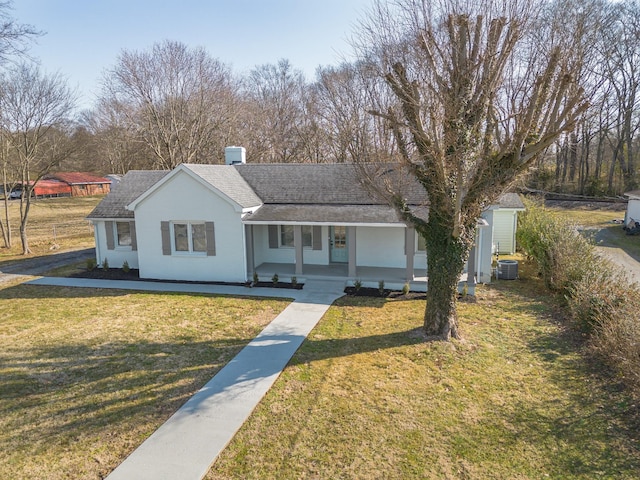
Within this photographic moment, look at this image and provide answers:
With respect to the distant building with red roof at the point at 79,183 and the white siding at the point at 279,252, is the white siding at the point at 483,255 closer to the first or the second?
the white siding at the point at 279,252

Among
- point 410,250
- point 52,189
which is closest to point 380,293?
point 410,250

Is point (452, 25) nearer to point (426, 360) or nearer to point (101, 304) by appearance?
point (426, 360)

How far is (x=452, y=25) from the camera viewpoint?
821cm

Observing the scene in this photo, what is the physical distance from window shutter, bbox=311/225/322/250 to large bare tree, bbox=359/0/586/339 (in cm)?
753

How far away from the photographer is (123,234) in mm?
18047

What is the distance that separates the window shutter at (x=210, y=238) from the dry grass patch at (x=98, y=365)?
2.14 m

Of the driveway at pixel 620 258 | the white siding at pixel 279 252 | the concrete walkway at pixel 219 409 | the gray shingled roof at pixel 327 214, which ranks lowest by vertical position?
the concrete walkway at pixel 219 409

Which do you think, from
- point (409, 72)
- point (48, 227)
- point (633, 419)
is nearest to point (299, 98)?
point (48, 227)

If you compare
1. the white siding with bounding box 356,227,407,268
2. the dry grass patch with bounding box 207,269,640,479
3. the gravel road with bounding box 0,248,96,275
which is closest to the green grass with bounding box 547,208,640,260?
the white siding with bounding box 356,227,407,268

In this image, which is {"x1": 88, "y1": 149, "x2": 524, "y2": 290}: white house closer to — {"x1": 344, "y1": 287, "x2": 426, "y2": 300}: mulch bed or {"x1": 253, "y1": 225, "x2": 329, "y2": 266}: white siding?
{"x1": 253, "y1": 225, "x2": 329, "y2": 266}: white siding

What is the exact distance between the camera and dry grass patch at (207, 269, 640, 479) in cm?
570

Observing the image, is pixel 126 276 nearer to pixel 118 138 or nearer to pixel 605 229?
pixel 118 138

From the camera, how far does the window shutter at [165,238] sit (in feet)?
52.2

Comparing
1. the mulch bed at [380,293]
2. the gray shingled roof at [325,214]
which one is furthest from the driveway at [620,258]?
the gray shingled roof at [325,214]
